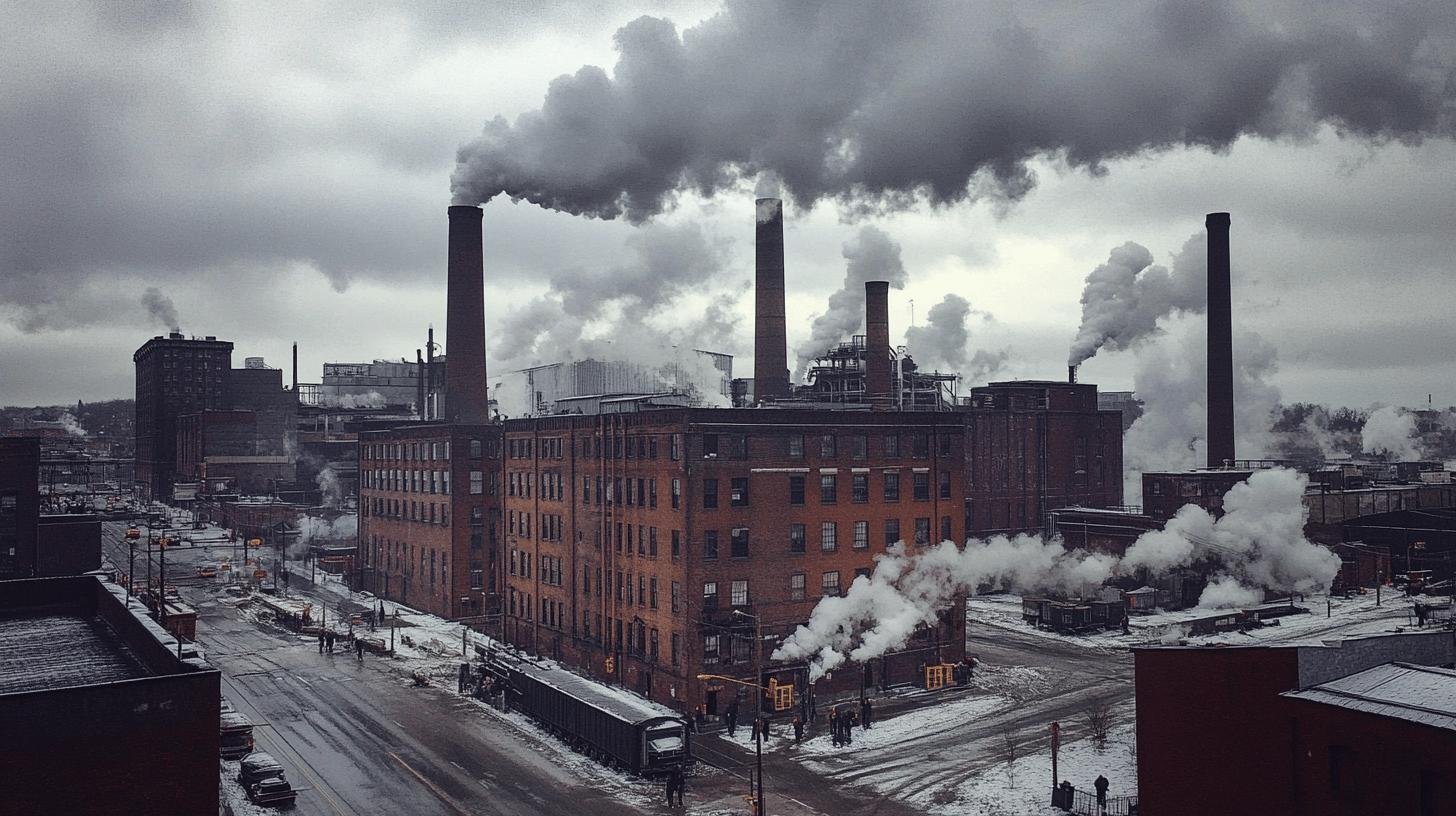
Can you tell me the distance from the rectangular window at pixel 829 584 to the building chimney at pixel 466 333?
3213 centimetres

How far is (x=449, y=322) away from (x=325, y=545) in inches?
1460

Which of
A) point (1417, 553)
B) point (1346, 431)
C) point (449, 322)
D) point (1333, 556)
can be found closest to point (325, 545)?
point (449, 322)

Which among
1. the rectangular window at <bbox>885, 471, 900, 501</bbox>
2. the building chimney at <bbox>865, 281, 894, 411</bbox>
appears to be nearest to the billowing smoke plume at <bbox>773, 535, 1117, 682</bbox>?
the rectangular window at <bbox>885, 471, 900, 501</bbox>

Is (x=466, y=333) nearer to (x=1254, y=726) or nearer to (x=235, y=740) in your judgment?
(x=235, y=740)

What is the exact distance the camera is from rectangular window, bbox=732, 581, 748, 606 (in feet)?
154

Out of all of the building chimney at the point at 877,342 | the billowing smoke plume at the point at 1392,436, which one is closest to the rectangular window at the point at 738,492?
the building chimney at the point at 877,342

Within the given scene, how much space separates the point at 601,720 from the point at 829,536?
15.5 meters

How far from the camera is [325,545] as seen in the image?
99250 millimetres

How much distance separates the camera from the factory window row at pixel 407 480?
71.2 meters

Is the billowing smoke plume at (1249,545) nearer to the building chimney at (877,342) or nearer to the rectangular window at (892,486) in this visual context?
the building chimney at (877,342)

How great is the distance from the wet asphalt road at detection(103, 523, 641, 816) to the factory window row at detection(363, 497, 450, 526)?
487 inches

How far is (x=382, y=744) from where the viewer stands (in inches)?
1634

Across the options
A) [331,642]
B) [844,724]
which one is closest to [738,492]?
[844,724]

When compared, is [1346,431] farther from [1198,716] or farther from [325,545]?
[1198,716]
